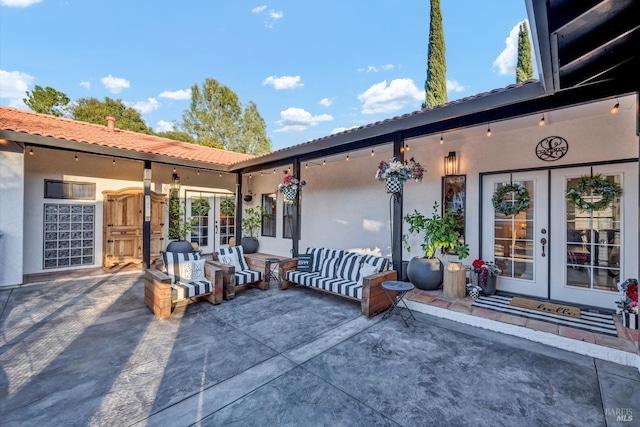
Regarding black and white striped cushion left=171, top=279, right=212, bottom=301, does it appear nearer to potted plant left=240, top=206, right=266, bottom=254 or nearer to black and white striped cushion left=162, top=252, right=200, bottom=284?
black and white striped cushion left=162, top=252, right=200, bottom=284

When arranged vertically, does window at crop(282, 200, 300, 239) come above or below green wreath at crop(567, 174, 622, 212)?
below

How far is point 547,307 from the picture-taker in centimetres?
376

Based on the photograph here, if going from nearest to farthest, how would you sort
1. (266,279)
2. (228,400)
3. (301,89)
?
(228,400)
(266,279)
(301,89)

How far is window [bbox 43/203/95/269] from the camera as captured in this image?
20.2ft

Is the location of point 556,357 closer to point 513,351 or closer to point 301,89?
point 513,351

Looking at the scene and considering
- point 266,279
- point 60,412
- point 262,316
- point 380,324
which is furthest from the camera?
point 266,279

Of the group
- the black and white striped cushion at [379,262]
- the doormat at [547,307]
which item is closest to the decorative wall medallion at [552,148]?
the doormat at [547,307]

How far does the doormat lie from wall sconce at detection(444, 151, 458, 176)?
237cm

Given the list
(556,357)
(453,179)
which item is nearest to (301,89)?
(453,179)

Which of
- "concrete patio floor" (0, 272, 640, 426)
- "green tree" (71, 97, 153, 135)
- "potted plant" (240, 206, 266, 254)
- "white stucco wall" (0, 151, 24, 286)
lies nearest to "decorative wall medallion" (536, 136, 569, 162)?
"concrete patio floor" (0, 272, 640, 426)

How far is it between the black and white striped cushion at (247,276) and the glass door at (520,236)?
4.06 m

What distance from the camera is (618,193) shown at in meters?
3.60

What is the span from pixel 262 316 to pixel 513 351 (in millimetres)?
2989

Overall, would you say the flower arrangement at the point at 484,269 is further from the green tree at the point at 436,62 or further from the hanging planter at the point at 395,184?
the green tree at the point at 436,62
